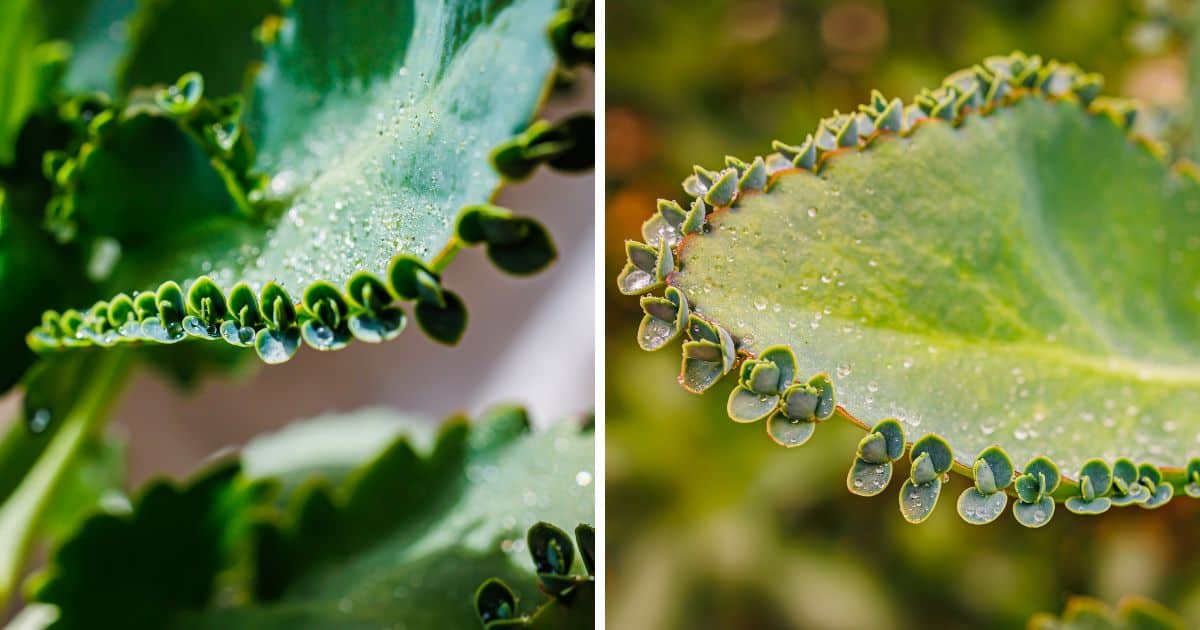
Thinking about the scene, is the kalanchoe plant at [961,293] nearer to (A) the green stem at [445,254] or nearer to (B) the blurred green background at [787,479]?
(A) the green stem at [445,254]

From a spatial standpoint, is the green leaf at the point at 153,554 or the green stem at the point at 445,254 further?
the green leaf at the point at 153,554

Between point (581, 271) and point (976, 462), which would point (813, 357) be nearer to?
point (976, 462)

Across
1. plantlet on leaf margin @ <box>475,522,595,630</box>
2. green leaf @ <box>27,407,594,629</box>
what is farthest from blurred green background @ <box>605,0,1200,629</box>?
plantlet on leaf margin @ <box>475,522,595,630</box>

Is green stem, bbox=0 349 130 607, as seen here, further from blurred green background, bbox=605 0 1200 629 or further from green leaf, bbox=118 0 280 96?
blurred green background, bbox=605 0 1200 629

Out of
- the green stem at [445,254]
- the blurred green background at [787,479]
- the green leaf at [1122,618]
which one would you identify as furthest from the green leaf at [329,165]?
the blurred green background at [787,479]

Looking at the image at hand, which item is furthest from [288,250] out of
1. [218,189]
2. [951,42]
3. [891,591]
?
[891,591]
